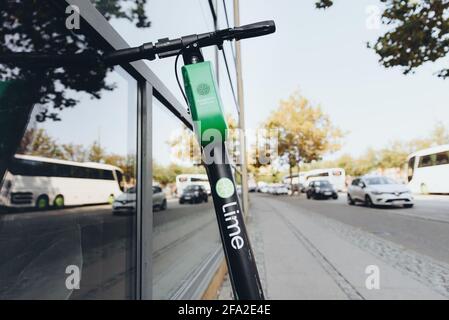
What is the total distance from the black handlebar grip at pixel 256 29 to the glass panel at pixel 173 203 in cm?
95

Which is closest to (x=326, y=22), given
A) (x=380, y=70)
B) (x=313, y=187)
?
(x=380, y=70)

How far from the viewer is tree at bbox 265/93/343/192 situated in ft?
5.63

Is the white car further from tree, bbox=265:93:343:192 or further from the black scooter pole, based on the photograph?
the black scooter pole

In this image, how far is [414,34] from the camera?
886 millimetres

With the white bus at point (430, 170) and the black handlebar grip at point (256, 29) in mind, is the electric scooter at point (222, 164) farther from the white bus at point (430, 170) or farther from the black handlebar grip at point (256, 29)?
the white bus at point (430, 170)

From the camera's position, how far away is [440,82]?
2.84ft

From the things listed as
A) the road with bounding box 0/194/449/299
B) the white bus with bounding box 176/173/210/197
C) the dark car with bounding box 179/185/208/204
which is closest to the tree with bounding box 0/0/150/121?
the road with bounding box 0/194/449/299

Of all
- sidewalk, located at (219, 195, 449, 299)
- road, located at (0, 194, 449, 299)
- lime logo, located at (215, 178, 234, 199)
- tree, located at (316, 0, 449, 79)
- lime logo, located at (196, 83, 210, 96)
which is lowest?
sidewalk, located at (219, 195, 449, 299)

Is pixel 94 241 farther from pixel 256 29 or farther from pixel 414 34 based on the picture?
pixel 414 34

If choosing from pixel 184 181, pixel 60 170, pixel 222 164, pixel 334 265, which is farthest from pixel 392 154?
pixel 334 265

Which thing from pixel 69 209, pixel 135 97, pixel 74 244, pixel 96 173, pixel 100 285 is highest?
pixel 135 97

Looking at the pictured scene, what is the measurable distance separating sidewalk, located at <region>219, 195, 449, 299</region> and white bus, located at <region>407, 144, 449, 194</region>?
24cm
